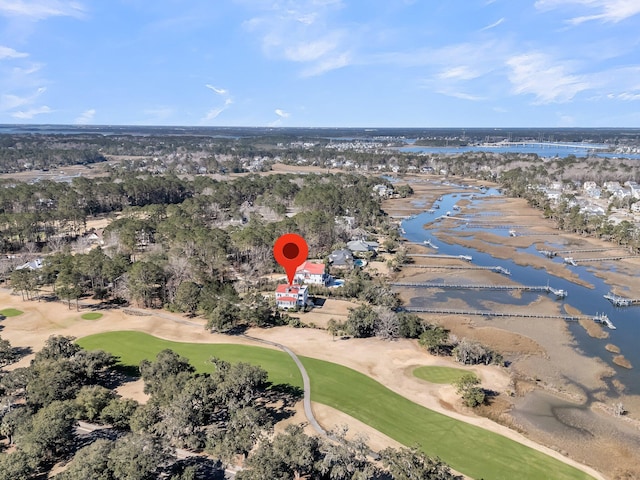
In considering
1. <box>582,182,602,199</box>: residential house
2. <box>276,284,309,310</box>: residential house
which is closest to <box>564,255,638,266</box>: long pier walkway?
<box>276,284,309,310</box>: residential house

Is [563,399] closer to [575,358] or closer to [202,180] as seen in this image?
[575,358]

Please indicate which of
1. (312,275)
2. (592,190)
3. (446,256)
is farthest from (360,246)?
(592,190)

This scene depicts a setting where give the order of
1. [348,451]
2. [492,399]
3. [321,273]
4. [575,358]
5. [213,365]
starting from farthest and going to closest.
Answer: [321,273]
[575,358]
[213,365]
[492,399]
[348,451]

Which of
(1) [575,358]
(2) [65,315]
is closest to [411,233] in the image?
(1) [575,358]

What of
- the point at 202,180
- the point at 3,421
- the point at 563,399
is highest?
the point at 202,180

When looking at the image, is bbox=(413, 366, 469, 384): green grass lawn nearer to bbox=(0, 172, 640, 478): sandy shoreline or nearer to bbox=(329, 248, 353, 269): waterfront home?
bbox=(0, 172, 640, 478): sandy shoreline

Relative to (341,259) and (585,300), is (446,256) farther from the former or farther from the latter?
(585,300)
